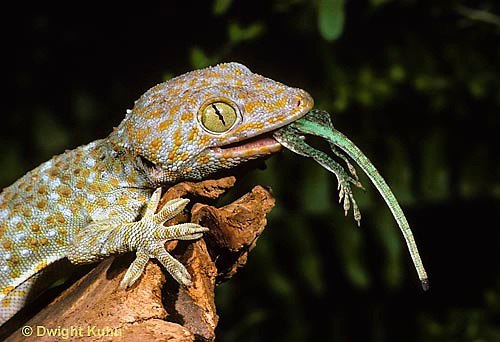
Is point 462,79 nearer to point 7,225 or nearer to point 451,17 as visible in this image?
point 451,17

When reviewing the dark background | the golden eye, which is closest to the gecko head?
the golden eye

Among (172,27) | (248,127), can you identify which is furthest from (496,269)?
(248,127)

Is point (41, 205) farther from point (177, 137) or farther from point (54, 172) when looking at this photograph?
point (177, 137)

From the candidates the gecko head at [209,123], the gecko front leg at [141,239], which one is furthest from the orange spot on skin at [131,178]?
the gecko front leg at [141,239]

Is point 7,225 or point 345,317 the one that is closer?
point 7,225

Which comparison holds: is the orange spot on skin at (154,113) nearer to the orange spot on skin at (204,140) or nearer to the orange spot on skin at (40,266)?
the orange spot on skin at (204,140)

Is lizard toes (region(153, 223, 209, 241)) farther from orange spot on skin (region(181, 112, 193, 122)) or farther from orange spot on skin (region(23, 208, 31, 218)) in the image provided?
orange spot on skin (region(23, 208, 31, 218))
